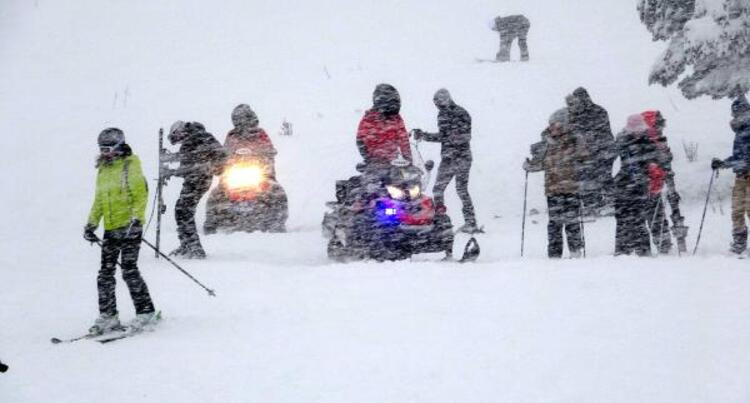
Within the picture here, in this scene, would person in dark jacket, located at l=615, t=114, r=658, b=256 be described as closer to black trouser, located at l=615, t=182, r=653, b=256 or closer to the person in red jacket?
black trouser, located at l=615, t=182, r=653, b=256

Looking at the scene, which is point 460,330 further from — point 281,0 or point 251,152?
point 281,0

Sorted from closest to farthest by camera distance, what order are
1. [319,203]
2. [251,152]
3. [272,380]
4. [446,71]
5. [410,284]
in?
[272,380], [410,284], [251,152], [319,203], [446,71]

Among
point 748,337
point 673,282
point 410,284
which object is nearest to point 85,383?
point 410,284

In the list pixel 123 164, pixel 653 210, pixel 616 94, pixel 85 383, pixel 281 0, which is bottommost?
pixel 85 383

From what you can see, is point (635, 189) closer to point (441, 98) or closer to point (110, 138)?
point (441, 98)

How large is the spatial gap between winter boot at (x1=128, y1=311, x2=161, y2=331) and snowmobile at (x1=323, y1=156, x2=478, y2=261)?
3.13 meters

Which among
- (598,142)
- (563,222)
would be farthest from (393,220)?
(598,142)

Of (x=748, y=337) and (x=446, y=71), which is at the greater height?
(x=446, y=71)

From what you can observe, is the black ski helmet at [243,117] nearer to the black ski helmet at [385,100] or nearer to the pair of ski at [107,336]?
the black ski helmet at [385,100]

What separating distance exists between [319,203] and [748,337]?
37.0ft

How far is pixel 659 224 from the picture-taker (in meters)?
10.7

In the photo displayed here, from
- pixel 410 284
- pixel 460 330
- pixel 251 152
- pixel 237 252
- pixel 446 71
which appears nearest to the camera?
pixel 460 330

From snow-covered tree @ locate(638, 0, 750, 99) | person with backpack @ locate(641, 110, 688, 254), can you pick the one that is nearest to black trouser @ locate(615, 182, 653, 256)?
person with backpack @ locate(641, 110, 688, 254)

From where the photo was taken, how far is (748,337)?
18.7ft
